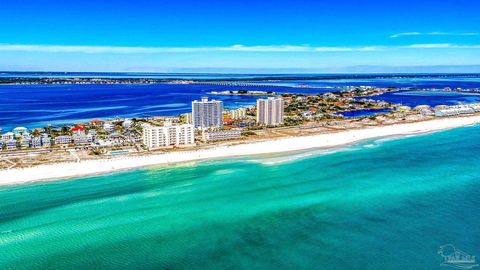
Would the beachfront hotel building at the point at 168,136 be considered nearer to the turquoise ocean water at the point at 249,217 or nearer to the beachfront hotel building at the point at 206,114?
the turquoise ocean water at the point at 249,217

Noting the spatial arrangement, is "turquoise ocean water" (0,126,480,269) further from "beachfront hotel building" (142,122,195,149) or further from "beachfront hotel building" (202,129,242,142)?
"beachfront hotel building" (202,129,242,142)

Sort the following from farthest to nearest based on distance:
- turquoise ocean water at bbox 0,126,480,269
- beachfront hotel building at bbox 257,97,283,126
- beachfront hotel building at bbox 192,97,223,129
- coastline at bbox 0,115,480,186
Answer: beachfront hotel building at bbox 257,97,283,126, beachfront hotel building at bbox 192,97,223,129, coastline at bbox 0,115,480,186, turquoise ocean water at bbox 0,126,480,269

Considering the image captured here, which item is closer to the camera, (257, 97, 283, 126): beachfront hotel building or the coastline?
the coastline

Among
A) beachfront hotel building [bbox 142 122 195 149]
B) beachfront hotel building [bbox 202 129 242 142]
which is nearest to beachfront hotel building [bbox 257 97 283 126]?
beachfront hotel building [bbox 202 129 242 142]

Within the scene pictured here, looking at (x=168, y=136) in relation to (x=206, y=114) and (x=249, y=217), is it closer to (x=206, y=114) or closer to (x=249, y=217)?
(x=206, y=114)

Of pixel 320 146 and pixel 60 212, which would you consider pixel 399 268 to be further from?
pixel 320 146
